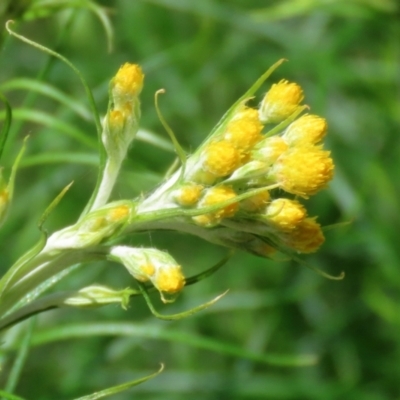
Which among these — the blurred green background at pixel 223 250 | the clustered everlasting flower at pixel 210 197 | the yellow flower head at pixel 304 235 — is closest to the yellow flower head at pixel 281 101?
the clustered everlasting flower at pixel 210 197

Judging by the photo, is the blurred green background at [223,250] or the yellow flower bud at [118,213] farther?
the blurred green background at [223,250]

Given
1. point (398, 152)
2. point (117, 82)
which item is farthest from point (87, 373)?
point (398, 152)

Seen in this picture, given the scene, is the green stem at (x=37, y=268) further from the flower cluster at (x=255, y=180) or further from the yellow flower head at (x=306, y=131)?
the yellow flower head at (x=306, y=131)

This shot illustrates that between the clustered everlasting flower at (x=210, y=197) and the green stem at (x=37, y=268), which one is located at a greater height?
the clustered everlasting flower at (x=210, y=197)

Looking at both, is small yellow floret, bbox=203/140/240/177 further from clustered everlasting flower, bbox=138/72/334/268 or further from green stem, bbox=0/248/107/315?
green stem, bbox=0/248/107/315

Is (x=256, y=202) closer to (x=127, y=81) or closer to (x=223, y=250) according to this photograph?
(x=127, y=81)

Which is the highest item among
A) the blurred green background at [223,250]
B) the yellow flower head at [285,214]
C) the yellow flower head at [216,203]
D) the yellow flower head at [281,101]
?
the yellow flower head at [281,101]
